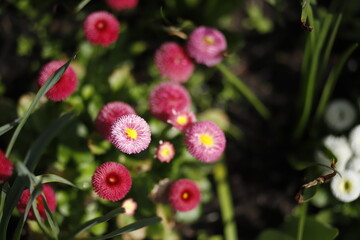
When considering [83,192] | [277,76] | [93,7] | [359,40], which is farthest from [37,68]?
[359,40]

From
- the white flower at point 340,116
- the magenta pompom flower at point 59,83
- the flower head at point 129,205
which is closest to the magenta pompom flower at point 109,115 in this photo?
the magenta pompom flower at point 59,83

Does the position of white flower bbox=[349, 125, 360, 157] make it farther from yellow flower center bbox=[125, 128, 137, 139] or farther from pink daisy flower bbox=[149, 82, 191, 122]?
yellow flower center bbox=[125, 128, 137, 139]

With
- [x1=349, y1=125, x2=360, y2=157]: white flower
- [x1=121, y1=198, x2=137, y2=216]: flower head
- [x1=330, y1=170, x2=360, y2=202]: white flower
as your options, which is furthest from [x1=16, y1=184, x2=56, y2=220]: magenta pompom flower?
[x1=349, y1=125, x2=360, y2=157]: white flower

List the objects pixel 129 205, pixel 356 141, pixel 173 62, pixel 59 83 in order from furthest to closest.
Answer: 1. pixel 356 141
2. pixel 173 62
3. pixel 129 205
4. pixel 59 83

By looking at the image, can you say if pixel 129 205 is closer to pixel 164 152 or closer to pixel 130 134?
pixel 164 152

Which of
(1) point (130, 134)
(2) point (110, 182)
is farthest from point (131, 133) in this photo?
(2) point (110, 182)
